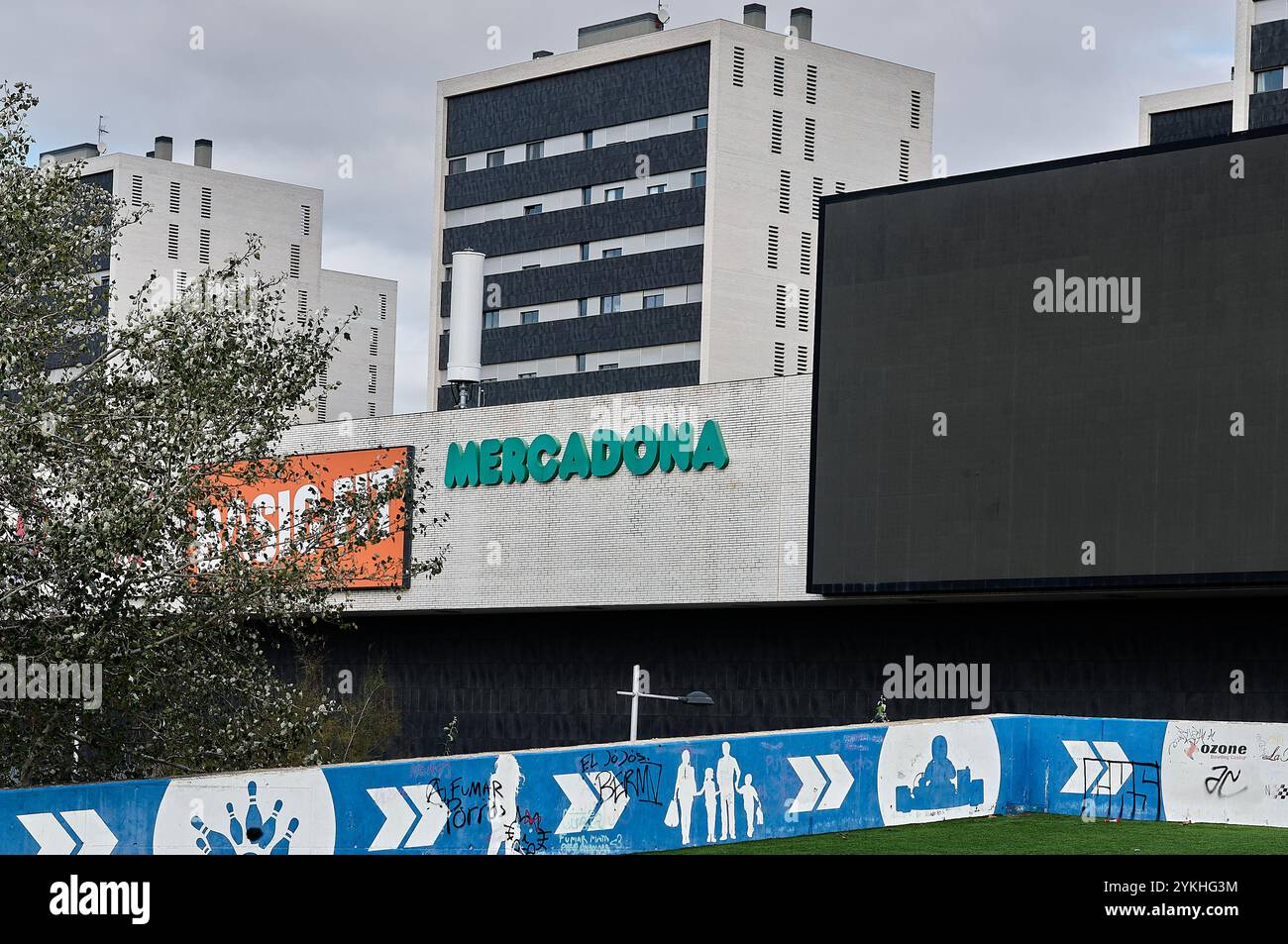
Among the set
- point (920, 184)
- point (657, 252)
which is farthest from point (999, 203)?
point (657, 252)

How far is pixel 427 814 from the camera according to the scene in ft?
69.6

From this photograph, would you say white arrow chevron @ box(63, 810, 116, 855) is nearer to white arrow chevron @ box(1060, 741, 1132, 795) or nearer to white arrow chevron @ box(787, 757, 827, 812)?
white arrow chevron @ box(787, 757, 827, 812)

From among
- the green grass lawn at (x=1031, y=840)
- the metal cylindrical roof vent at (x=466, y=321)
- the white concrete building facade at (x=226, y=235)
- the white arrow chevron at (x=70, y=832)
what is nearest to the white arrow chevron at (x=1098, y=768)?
the green grass lawn at (x=1031, y=840)

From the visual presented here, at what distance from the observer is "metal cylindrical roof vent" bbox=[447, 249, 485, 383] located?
1955 inches

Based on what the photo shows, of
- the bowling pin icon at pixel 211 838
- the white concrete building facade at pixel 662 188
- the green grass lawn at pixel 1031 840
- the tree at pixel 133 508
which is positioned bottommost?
the green grass lawn at pixel 1031 840

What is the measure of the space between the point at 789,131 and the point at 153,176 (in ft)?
154

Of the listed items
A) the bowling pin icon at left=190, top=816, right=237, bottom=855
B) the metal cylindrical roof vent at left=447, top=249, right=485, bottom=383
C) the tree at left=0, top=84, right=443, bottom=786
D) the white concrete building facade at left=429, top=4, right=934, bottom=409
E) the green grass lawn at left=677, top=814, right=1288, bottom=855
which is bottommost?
the green grass lawn at left=677, top=814, right=1288, bottom=855

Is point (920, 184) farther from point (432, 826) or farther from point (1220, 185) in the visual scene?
point (432, 826)

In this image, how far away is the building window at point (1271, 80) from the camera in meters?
82.6

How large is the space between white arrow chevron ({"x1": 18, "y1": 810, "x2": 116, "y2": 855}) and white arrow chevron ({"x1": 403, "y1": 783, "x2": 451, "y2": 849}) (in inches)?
151

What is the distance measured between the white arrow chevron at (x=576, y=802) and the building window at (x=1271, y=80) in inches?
2789

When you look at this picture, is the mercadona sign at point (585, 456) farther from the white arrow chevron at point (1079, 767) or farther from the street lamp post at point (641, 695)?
the white arrow chevron at point (1079, 767)

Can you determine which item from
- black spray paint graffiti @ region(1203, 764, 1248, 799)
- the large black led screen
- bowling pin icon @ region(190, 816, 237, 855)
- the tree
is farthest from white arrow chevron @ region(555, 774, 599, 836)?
the large black led screen

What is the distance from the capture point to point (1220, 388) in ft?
105
